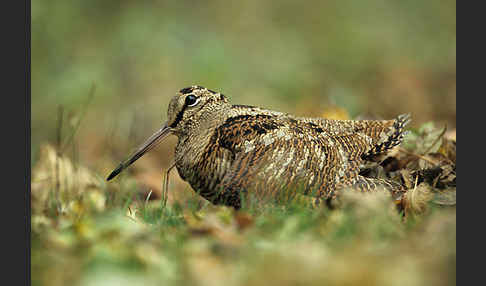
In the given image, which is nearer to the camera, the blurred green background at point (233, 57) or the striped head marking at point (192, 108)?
the striped head marking at point (192, 108)

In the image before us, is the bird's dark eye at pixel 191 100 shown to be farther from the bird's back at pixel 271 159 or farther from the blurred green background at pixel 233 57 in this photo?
the blurred green background at pixel 233 57

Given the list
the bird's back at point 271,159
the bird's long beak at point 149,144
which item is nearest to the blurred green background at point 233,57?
the bird's long beak at point 149,144

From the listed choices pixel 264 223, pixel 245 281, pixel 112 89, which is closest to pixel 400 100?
pixel 112 89

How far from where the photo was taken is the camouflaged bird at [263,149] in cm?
355

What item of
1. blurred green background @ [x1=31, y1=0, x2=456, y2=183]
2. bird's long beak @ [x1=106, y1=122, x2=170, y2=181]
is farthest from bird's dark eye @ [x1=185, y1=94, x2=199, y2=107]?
blurred green background @ [x1=31, y1=0, x2=456, y2=183]

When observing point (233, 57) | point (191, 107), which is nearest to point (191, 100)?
point (191, 107)

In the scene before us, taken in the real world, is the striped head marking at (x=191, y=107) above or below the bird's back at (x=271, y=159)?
above

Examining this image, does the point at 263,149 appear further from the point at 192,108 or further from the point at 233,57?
the point at 233,57

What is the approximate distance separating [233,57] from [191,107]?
6766 millimetres

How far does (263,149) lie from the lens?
3.59 meters

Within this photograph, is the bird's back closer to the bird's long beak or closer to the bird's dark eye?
the bird's dark eye

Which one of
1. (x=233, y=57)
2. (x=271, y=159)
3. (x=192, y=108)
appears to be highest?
(x=233, y=57)

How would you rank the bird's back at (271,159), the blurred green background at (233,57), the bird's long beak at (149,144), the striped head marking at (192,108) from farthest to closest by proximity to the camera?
the blurred green background at (233,57), the bird's long beak at (149,144), the striped head marking at (192,108), the bird's back at (271,159)

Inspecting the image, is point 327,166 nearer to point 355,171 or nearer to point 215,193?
point 355,171
